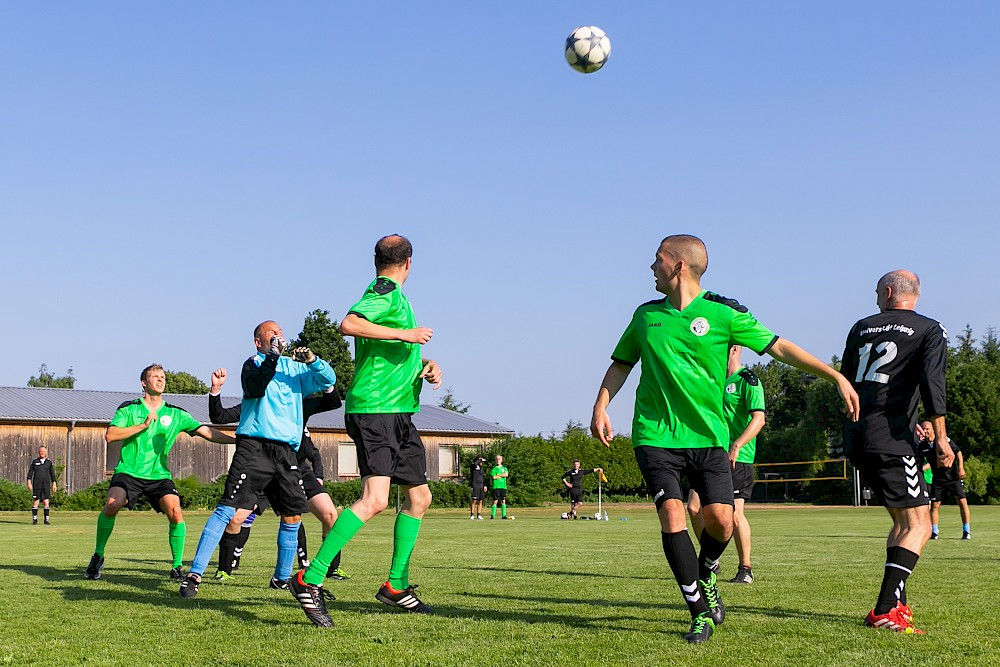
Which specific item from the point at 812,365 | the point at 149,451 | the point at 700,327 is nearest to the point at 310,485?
the point at 149,451

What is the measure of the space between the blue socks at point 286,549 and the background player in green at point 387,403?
6.03 feet

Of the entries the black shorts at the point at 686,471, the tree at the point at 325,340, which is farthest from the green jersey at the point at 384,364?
the tree at the point at 325,340

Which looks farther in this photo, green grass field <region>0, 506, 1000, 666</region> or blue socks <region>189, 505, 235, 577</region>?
blue socks <region>189, 505, 235, 577</region>

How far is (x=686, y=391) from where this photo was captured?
602 centimetres

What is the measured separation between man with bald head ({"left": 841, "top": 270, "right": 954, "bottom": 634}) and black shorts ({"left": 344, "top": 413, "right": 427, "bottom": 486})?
2.74 m

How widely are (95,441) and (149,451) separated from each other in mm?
37193

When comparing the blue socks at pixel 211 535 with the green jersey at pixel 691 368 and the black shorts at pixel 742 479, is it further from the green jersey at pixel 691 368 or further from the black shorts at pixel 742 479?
the black shorts at pixel 742 479

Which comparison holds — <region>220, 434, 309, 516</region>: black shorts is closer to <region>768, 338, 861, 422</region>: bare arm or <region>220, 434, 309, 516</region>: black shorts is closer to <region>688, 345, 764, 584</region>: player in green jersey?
<region>688, 345, 764, 584</region>: player in green jersey

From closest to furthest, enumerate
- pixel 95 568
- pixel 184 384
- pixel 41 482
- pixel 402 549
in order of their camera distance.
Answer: pixel 402 549
pixel 95 568
pixel 41 482
pixel 184 384

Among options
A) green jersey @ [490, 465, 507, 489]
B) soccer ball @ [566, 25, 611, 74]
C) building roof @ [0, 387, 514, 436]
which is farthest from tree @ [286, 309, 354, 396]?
soccer ball @ [566, 25, 611, 74]

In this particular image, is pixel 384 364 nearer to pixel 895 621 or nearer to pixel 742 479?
pixel 895 621

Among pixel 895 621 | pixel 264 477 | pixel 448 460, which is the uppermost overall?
pixel 264 477

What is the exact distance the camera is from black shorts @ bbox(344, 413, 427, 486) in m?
6.65

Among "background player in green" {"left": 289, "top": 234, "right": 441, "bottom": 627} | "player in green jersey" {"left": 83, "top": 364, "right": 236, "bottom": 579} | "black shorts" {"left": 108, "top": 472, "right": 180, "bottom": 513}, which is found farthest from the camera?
"black shorts" {"left": 108, "top": 472, "right": 180, "bottom": 513}
